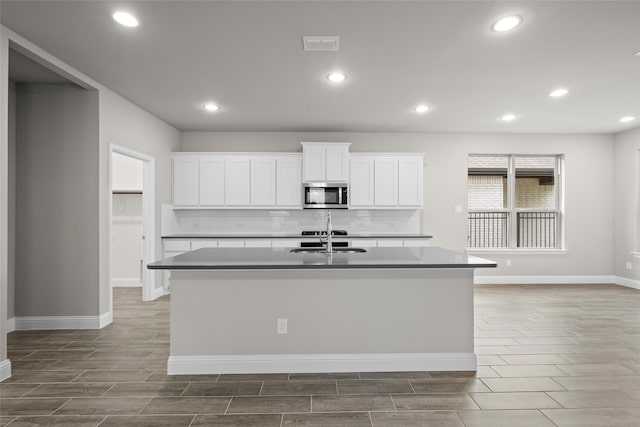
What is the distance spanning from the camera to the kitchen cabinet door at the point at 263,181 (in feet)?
20.6

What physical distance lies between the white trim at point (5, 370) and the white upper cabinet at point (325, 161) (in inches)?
166

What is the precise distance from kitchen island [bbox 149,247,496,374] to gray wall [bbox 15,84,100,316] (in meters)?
1.84

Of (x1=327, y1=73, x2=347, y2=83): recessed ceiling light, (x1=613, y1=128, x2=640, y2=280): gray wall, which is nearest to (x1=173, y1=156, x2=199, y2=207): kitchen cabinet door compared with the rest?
(x1=327, y1=73, x2=347, y2=83): recessed ceiling light

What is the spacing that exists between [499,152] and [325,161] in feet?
10.3

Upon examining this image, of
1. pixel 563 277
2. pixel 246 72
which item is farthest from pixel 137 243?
pixel 563 277

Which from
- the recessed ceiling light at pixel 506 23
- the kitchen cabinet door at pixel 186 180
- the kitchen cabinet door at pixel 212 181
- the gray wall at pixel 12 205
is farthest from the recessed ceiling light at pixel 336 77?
the gray wall at pixel 12 205

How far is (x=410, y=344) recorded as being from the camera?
3.03 meters

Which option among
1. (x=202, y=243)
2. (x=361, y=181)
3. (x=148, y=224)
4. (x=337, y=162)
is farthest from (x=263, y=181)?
(x=148, y=224)

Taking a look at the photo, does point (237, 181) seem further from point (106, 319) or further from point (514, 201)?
point (514, 201)

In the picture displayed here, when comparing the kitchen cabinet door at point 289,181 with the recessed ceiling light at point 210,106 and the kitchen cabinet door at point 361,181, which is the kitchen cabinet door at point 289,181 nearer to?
the kitchen cabinet door at point 361,181

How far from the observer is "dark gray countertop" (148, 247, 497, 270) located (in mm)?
2746

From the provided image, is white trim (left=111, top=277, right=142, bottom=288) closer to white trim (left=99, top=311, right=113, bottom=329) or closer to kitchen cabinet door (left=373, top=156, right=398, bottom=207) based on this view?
white trim (left=99, top=311, right=113, bottom=329)

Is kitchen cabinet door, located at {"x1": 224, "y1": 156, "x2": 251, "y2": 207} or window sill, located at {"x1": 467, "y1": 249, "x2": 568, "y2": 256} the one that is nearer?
kitchen cabinet door, located at {"x1": 224, "y1": 156, "x2": 251, "y2": 207}

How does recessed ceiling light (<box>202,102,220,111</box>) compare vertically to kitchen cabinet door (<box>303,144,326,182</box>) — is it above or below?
above
